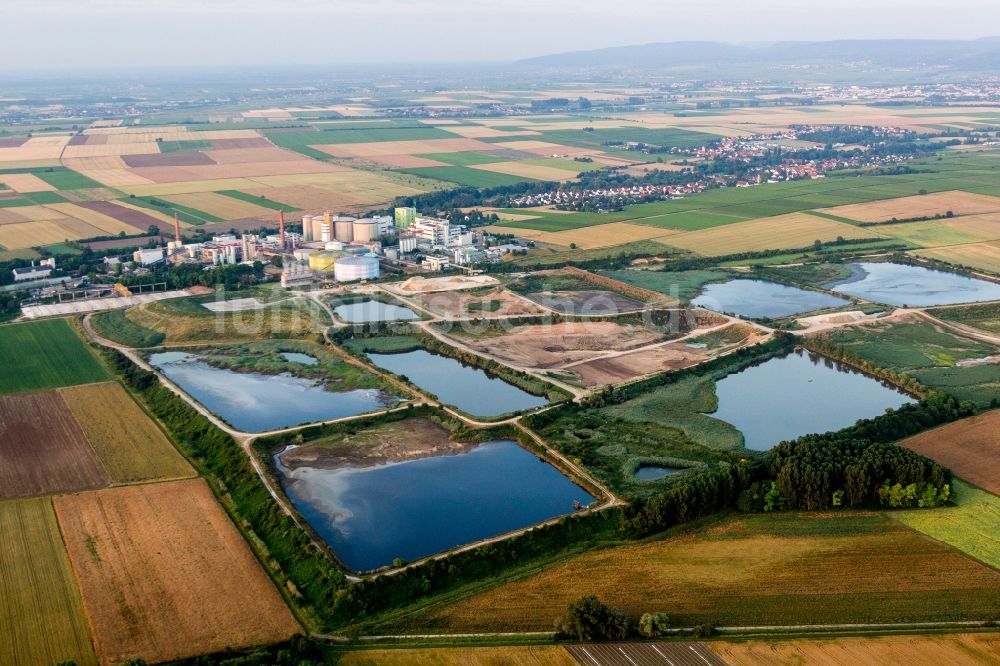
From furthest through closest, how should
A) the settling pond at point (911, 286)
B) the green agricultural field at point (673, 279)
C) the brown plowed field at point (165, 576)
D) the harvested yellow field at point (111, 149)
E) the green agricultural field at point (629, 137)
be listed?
1. the green agricultural field at point (629, 137)
2. the harvested yellow field at point (111, 149)
3. the green agricultural field at point (673, 279)
4. the settling pond at point (911, 286)
5. the brown plowed field at point (165, 576)

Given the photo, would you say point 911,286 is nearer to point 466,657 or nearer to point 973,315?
point 973,315

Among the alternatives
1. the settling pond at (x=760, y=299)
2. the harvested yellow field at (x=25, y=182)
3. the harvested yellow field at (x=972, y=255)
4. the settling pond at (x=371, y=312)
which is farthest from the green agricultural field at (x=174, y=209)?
the harvested yellow field at (x=972, y=255)

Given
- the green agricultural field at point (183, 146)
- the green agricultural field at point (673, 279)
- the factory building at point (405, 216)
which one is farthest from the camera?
the green agricultural field at point (183, 146)

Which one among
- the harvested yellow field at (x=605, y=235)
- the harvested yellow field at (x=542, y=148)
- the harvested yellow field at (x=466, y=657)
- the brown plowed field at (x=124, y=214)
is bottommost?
the harvested yellow field at (x=466, y=657)

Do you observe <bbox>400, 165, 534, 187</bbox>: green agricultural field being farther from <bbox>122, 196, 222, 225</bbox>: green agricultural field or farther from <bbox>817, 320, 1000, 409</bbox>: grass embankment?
<bbox>817, 320, 1000, 409</bbox>: grass embankment

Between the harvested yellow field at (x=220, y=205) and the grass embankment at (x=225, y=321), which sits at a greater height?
the harvested yellow field at (x=220, y=205)

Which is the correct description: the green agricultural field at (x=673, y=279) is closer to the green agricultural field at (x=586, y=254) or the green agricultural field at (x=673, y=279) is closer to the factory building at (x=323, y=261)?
the green agricultural field at (x=586, y=254)

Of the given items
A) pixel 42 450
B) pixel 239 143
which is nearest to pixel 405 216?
pixel 42 450
